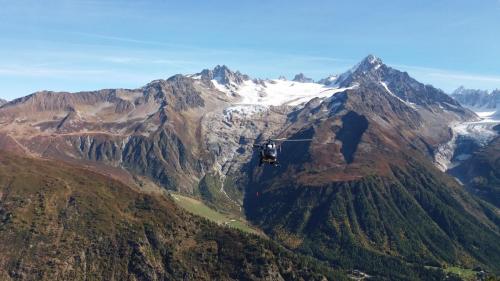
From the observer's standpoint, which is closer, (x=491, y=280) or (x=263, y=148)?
(x=491, y=280)

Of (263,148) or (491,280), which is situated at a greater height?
(263,148)
